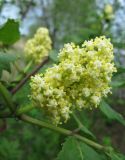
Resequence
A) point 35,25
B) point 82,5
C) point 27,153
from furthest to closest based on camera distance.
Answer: point 35,25 < point 82,5 < point 27,153

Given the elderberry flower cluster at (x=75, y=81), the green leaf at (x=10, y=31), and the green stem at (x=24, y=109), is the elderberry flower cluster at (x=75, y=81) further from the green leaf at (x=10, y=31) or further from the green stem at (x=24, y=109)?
the green leaf at (x=10, y=31)

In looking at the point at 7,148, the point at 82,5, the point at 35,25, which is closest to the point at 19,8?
the point at 7,148

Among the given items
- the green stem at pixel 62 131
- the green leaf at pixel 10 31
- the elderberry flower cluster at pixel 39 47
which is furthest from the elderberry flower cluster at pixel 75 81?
the elderberry flower cluster at pixel 39 47

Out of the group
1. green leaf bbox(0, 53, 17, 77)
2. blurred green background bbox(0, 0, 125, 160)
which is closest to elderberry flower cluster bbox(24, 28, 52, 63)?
blurred green background bbox(0, 0, 125, 160)

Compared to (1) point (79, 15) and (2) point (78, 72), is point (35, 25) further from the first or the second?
(2) point (78, 72)

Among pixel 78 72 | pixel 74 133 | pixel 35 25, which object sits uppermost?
pixel 35 25

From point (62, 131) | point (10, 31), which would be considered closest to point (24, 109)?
point (62, 131)

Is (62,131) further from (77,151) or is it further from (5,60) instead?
(5,60)
